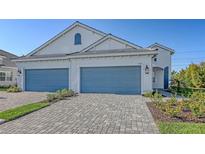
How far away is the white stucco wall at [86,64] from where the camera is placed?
51.0ft

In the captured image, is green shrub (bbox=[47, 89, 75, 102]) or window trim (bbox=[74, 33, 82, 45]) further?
window trim (bbox=[74, 33, 82, 45])

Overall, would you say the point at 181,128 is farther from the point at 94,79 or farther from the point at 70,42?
the point at 70,42

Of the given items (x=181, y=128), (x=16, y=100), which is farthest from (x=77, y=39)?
(x=181, y=128)

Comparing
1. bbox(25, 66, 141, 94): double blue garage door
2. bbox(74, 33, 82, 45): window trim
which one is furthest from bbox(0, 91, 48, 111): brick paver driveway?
bbox(74, 33, 82, 45): window trim

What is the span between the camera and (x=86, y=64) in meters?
17.3

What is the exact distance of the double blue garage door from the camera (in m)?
15.9

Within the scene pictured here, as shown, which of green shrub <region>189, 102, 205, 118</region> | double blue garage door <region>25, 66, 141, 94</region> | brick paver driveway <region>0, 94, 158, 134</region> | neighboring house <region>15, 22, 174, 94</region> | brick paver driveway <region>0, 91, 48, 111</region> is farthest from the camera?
double blue garage door <region>25, 66, 141, 94</region>

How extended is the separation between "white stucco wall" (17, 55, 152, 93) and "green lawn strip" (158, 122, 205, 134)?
900 cm

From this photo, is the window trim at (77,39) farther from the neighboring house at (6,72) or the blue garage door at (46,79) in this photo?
the neighboring house at (6,72)

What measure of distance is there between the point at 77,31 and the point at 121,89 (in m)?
8.70

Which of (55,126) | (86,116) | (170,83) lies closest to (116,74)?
(86,116)

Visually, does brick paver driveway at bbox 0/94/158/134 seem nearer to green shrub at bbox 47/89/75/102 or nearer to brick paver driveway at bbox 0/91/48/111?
brick paver driveway at bbox 0/91/48/111
